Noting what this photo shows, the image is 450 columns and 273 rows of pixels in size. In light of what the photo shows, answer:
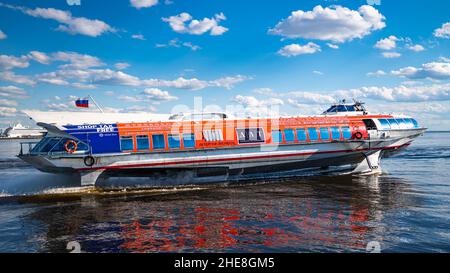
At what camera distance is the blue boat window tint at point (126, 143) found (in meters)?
17.5

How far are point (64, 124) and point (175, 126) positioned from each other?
219 inches

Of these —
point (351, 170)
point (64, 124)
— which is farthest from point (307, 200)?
point (64, 124)

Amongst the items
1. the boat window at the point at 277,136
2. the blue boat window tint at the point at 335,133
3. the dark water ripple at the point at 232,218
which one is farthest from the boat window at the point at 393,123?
the boat window at the point at 277,136

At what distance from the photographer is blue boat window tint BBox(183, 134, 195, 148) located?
60.0ft

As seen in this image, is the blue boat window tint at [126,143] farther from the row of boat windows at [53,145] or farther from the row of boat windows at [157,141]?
the row of boat windows at [53,145]

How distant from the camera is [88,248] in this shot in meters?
9.59

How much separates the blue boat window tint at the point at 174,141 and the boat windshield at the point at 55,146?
4.16 metres

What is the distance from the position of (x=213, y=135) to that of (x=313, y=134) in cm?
625

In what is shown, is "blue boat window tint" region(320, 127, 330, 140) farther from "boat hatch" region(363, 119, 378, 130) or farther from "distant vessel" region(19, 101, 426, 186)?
"boat hatch" region(363, 119, 378, 130)

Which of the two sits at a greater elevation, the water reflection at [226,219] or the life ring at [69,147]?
the life ring at [69,147]

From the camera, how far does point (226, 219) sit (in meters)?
12.4

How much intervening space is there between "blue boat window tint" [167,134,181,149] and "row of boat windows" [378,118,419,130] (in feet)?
43.9

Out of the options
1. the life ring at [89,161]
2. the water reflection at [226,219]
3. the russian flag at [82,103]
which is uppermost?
the russian flag at [82,103]

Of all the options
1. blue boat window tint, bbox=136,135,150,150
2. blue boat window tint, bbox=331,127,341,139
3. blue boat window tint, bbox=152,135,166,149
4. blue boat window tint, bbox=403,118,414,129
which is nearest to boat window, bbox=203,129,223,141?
blue boat window tint, bbox=152,135,166,149
